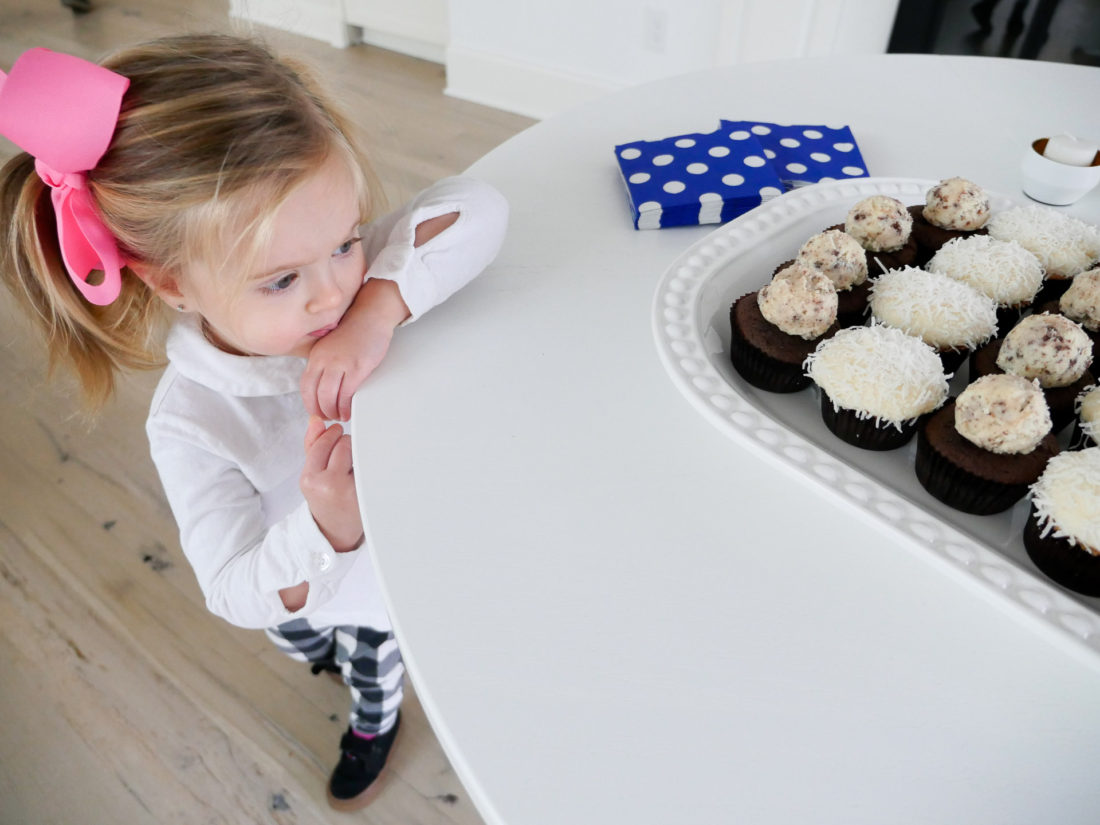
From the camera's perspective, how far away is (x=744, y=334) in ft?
2.18

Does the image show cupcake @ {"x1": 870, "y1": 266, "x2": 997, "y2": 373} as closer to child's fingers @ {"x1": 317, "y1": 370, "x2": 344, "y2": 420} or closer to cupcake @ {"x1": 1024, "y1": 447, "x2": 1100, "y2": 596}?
cupcake @ {"x1": 1024, "y1": 447, "x2": 1100, "y2": 596}

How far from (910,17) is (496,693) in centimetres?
238

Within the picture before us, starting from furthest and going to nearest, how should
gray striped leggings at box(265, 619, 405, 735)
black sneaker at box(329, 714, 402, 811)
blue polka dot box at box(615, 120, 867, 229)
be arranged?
black sneaker at box(329, 714, 402, 811) < gray striped leggings at box(265, 619, 405, 735) < blue polka dot box at box(615, 120, 867, 229)

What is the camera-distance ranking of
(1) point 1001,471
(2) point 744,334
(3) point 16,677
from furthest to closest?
(3) point 16,677 → (2) point 744,334 → (1) point 1001,471

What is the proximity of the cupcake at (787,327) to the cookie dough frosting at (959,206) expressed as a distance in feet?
0.66

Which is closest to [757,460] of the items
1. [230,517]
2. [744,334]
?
[744,334]

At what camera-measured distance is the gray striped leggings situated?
103 centimetres

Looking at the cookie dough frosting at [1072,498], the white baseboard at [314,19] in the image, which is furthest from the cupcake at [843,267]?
the white baseboard at [314,19]

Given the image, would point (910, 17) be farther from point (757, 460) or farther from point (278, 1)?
point (278, 1)

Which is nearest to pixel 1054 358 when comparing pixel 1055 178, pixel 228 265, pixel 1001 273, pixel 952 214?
pixel 1001 273

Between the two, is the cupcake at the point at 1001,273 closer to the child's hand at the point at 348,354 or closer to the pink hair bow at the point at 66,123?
the child's hand at the point at 348,354

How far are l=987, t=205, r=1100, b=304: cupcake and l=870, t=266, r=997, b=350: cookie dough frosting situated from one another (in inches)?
3.9

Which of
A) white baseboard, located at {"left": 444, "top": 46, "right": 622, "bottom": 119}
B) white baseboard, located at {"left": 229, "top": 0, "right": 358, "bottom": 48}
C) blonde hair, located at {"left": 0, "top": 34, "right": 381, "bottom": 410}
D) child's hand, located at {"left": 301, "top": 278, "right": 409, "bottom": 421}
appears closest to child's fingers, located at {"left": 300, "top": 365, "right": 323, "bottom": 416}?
child's hand, located at {"left": 301, "top": 278, "right": 409, "bottom": 421}

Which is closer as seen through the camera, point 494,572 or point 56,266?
point 494,572
